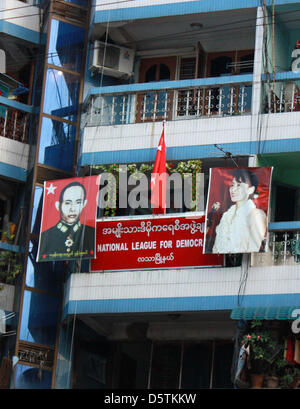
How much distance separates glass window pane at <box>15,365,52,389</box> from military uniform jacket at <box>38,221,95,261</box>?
1.91 metres

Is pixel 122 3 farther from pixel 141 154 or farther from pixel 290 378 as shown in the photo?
pixel 290 378

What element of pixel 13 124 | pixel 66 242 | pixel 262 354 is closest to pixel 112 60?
pixel 13 124

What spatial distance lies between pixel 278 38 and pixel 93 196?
4430 mm

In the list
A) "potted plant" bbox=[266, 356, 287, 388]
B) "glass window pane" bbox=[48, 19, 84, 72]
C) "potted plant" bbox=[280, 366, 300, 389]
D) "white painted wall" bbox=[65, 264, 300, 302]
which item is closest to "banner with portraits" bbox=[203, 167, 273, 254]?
"white painted wall" bbox=[65, 264, 300, 302]

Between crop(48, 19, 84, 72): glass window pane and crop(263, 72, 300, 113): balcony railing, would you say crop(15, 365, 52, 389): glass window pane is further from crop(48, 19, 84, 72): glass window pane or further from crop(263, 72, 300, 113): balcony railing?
crop(263, 72, 300, 113): balcony railing

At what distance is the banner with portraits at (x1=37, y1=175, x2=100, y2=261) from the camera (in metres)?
20.7

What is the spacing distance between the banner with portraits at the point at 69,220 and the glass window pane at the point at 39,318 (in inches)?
33.7

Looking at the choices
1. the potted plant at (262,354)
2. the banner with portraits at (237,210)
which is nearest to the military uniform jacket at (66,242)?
the banner with portraits at (237,210)

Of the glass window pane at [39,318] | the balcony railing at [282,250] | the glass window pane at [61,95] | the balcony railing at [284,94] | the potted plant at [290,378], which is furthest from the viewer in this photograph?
the glass window pane at [61,95]

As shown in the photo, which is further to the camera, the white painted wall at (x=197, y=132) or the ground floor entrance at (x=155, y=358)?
the ground floor entrance at (x=155, y=358)

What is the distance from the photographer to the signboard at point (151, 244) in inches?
797

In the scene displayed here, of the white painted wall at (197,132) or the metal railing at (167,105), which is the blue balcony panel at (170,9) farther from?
the white painted wall at (197,132)

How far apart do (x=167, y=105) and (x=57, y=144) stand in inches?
85.7

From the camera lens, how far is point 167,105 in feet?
71.1
